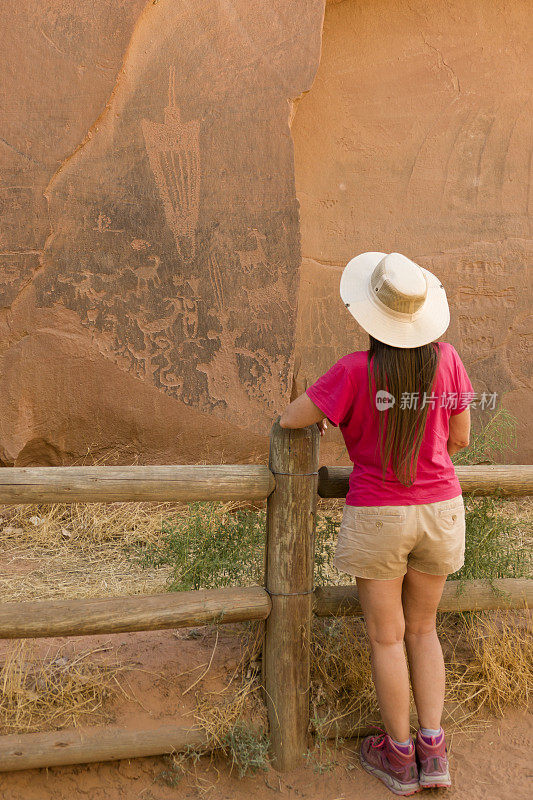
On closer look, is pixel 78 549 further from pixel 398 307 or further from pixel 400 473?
pixel 398 307

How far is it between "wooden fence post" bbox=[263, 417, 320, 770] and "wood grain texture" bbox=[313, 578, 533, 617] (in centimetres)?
9

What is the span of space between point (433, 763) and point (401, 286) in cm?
154

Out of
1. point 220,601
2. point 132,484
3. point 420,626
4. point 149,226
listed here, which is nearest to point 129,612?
point 220,601

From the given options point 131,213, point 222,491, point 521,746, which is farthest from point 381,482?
point 131,213

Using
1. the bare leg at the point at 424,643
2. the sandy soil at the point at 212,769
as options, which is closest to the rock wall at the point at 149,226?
the sandy soil at the point at 212,769

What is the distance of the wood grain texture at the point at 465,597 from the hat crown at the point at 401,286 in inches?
43.1

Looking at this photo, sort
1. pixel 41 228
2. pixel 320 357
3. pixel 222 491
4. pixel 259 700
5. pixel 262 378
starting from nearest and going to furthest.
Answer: pixel 222 491 < pixel 259 700 < pixel 41 228 < pixel 262 378 < pixel 320 357

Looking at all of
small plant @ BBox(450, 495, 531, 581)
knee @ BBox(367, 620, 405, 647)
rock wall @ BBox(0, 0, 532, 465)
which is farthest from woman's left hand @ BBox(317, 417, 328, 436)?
rock wall @ BBox(0, 0, 532, 465)

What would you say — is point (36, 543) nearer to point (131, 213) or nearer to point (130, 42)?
point (131, 213)

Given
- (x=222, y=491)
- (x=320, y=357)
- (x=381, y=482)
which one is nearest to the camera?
(x=381, y=482)

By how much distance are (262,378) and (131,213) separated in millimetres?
1238

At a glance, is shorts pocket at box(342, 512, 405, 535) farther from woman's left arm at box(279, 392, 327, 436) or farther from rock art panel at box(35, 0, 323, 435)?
rock art panel at box(35, 0, 323, 435)

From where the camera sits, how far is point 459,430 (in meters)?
2.45

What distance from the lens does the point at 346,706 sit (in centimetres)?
280
